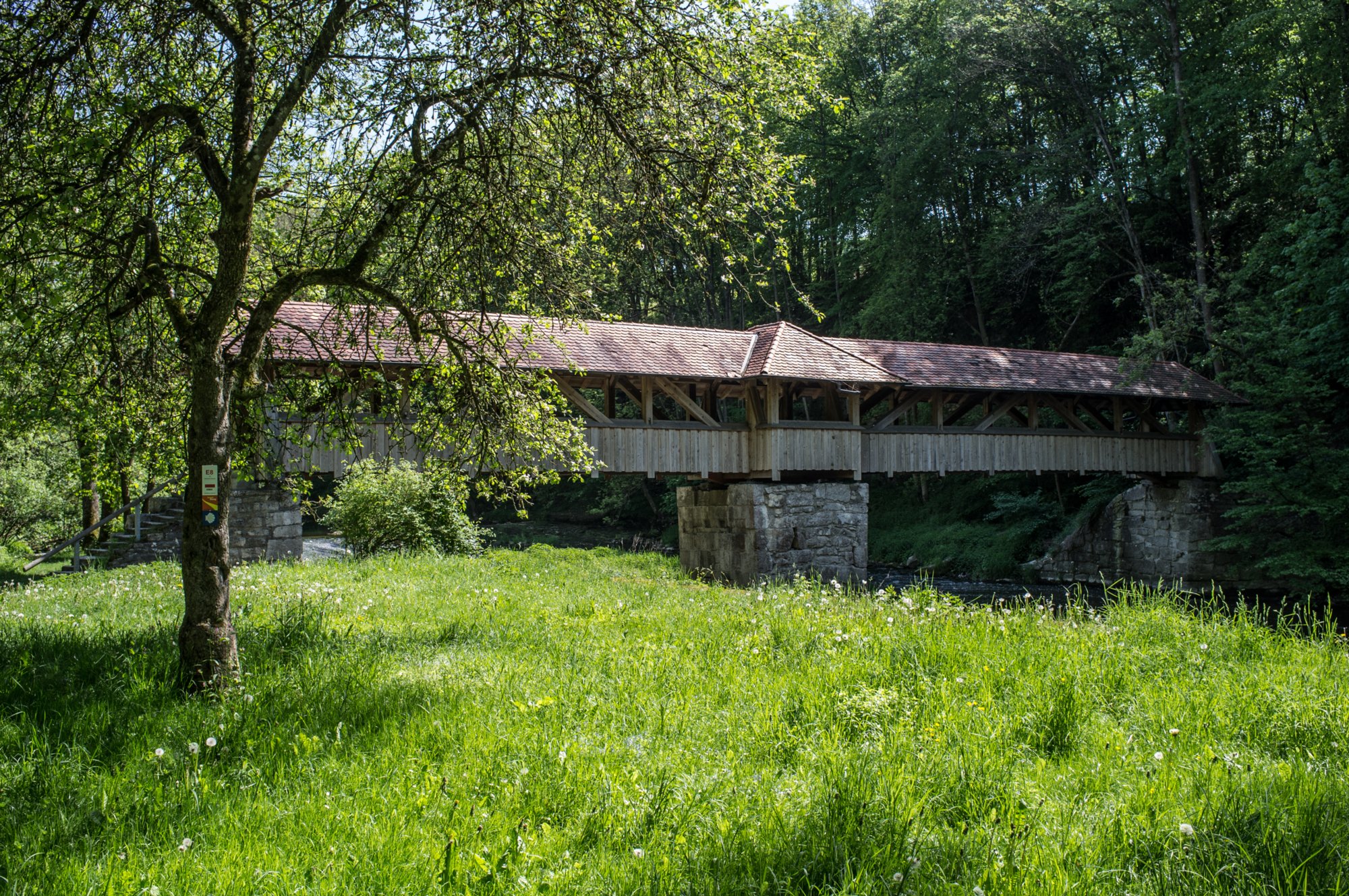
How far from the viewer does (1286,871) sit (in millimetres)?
2051

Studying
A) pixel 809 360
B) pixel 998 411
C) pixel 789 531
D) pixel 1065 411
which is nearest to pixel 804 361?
pixel 809 360

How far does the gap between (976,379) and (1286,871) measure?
44.2ft

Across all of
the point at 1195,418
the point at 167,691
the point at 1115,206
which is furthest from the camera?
the point at 1115,206

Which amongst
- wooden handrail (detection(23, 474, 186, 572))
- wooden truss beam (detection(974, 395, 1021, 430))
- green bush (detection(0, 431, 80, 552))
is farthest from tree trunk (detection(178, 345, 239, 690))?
green bush (detection(0, 431, 80, 552))

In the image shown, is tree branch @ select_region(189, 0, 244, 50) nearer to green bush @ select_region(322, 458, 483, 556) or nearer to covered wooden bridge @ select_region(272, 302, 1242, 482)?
covered wooden bridge @ select_region(272, 302, 1242, 482)

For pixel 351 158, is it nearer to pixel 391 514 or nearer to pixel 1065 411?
pixel 391 514

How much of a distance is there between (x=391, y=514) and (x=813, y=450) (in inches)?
249

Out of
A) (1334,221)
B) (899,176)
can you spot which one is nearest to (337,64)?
(1334,221)

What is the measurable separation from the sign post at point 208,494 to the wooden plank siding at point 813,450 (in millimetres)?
7591

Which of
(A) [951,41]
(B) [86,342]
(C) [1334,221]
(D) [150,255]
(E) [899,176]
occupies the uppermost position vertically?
(A) [951,41]

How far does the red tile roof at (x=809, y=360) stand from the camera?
1213cm

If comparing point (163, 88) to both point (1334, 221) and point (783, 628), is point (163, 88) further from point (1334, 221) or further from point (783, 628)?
point (1334, 221)

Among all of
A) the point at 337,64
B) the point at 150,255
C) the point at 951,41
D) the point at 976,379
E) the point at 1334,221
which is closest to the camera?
the point at 150,255

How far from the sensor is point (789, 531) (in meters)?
13.3
